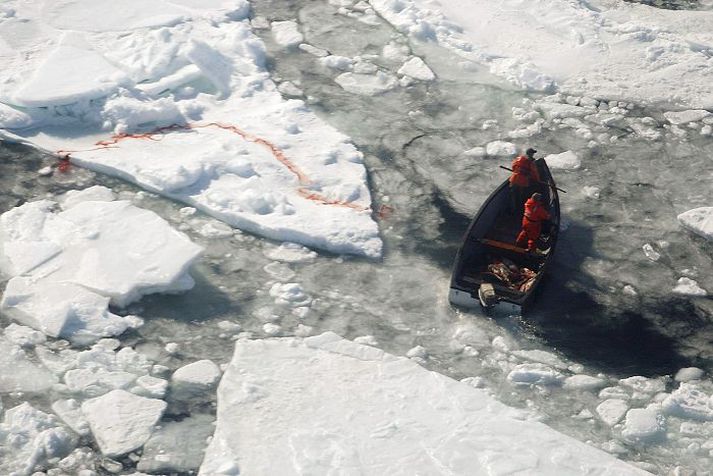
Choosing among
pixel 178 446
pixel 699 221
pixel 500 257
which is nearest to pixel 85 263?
pixel 178 446

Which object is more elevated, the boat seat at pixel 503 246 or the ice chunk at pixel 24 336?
the boat seat at pixel 503 246

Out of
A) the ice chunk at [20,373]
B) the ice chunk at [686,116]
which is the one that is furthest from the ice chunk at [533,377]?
the ice chunk at [686,116]

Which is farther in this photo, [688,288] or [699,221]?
[699,221]

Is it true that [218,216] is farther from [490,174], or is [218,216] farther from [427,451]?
[427,451]

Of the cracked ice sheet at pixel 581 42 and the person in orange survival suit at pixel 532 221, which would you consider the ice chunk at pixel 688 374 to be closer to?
the person in orange survival suit at pixel 532 221

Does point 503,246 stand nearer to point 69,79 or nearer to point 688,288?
point 688,288

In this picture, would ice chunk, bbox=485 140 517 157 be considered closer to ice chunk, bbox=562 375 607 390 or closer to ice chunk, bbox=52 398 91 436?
ice chunk, bbox=562 375 607 390

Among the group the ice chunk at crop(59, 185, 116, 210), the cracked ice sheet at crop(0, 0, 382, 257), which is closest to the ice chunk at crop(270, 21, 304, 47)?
the cracked ice sheet at crop(0, 0, 382, 257)

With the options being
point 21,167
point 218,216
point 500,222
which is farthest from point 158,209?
point 500,222
